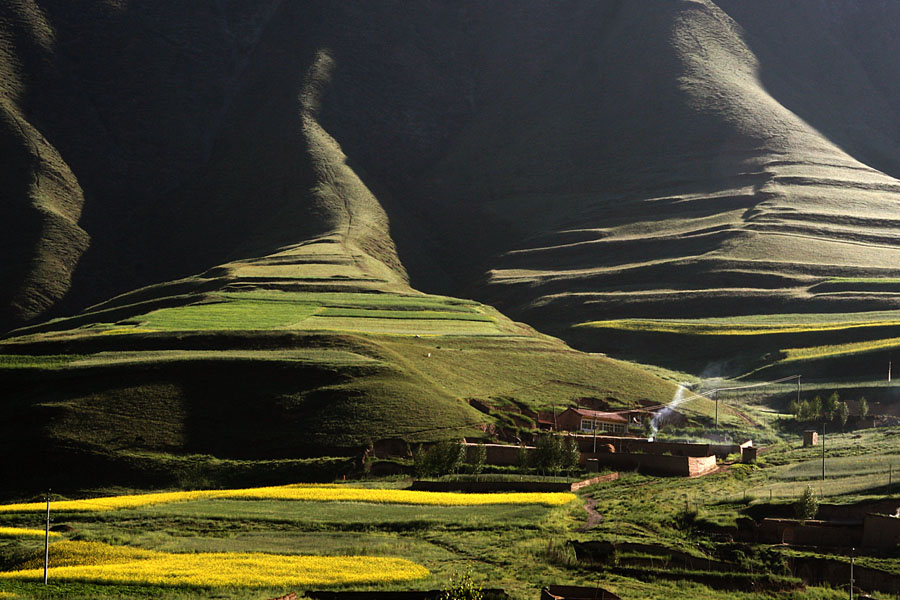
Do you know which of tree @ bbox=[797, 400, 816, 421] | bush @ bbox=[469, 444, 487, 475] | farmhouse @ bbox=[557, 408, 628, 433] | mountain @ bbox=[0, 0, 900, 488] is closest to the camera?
bush @ bbox=[469, 444, 487, 475]

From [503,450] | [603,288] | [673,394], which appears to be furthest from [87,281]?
[503,450]

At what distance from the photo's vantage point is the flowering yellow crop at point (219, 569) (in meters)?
36.1

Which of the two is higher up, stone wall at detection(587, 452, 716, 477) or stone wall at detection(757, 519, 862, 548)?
stone wall at detection(587, 452, 716, 477)

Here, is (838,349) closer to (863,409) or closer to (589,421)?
(863,409)

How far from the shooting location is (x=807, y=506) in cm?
4006

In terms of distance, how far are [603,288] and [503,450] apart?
87.9 metres

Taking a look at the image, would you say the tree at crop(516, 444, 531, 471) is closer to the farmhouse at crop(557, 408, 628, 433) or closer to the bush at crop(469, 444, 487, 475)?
the bush at crop(469, 444, 487, 475)

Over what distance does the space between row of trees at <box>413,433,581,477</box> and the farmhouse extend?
11.8 metres

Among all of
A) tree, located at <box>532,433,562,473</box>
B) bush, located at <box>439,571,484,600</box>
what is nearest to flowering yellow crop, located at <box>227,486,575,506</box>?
tree, located at <box>532,433,562,473</box>

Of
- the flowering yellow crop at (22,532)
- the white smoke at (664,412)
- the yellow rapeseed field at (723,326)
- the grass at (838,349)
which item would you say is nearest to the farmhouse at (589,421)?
the white smoke at (664,412)

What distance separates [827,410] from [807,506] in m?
51.5

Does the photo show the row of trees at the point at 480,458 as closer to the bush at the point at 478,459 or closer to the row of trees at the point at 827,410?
the bush at the point at 478,459

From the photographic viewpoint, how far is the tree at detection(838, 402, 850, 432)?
3314 inches

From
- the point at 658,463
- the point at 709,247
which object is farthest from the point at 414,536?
Answer: the point at 709,247
